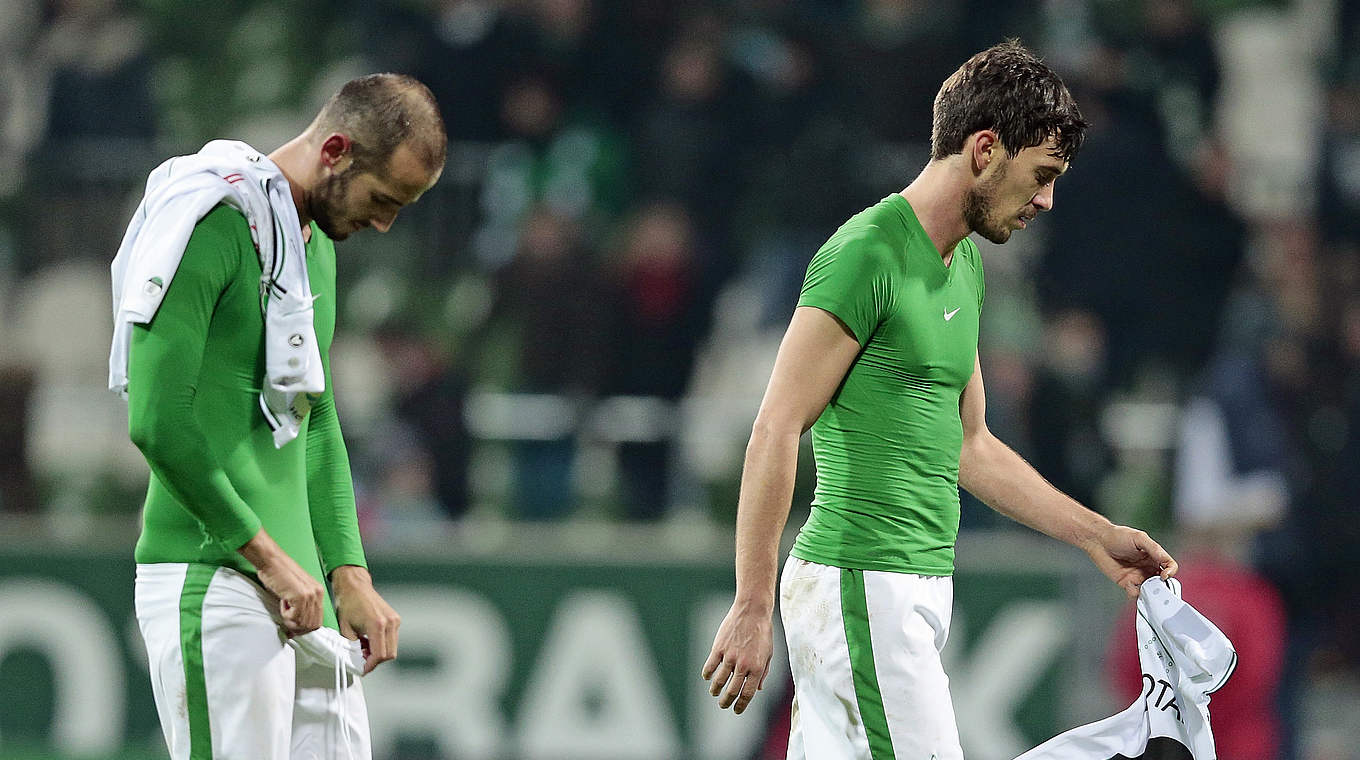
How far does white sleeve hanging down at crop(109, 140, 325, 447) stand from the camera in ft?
10.3

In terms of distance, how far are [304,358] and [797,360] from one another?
965 mm

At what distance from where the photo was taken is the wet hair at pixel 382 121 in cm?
338

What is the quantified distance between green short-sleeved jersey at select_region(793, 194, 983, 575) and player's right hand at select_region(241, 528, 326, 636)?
1.01m

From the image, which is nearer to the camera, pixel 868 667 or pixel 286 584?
pixel 286 584

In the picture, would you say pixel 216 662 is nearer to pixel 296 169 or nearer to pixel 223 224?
pixel 223 224

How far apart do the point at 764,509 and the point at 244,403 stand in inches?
40.5

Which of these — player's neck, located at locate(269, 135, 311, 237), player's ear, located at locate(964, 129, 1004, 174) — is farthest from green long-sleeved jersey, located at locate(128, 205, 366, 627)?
player's ear, located at locate(964, 129, 1004, 174)

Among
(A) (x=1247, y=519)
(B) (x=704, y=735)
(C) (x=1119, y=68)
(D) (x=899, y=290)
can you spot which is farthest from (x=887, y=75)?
(D) (x=899, y=290)

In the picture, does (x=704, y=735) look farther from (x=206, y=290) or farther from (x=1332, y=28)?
(x=1332, y=28)

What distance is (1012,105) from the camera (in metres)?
3.48

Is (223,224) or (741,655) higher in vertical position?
(223,224)

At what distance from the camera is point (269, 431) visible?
3422 millimetres

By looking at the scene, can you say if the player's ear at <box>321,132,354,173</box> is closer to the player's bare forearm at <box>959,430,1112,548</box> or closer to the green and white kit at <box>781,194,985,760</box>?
the green and white kit at <box>781,194,985,760</box>

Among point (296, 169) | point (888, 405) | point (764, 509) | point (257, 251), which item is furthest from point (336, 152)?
point (888, 405)
